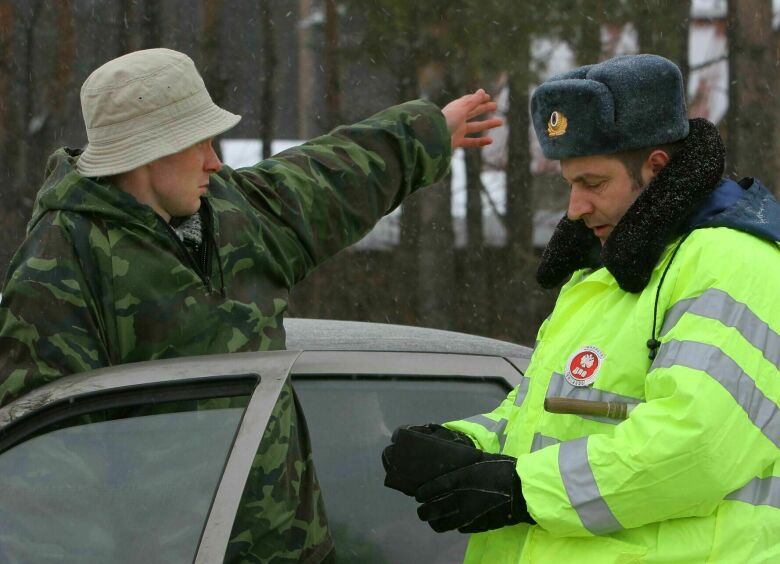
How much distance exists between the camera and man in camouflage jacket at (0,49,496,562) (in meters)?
2.09

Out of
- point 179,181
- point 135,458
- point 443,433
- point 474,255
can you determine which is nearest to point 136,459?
point 135,458

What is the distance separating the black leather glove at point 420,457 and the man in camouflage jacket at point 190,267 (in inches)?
9.1

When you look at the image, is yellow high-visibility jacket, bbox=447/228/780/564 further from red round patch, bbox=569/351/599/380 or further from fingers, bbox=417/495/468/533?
fingers, bbox=417/495/468/533

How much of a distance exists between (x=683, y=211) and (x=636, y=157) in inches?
6.3

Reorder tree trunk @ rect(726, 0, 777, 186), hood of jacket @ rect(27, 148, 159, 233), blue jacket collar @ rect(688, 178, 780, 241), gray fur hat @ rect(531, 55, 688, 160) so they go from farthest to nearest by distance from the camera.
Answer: tree trunk @ rect(726, 0, 777, 186), hood of jacket @ rect(27, 148, 159, 233), gray fur hat @ rect(531, 55, 688, 160), blue jacket collar @ rect(688, 178, 780, 241)

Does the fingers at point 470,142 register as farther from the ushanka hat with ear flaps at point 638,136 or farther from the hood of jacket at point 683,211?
the hood of jacket at point 683,211

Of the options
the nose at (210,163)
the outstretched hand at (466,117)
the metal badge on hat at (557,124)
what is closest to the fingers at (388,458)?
the metal badge on hat at (557,124)

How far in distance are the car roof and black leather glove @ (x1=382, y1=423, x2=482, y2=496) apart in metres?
0.69

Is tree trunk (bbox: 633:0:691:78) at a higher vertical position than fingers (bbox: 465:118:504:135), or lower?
lower

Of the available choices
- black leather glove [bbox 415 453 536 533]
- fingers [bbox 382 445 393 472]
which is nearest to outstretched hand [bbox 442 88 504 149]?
fingers [bbox 382 445 393 472]

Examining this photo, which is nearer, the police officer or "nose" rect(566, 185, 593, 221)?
the police officer

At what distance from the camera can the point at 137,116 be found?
2.29 meters

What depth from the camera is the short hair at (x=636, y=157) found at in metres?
1.88

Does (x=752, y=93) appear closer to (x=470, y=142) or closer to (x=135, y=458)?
(x=470, y=142)
